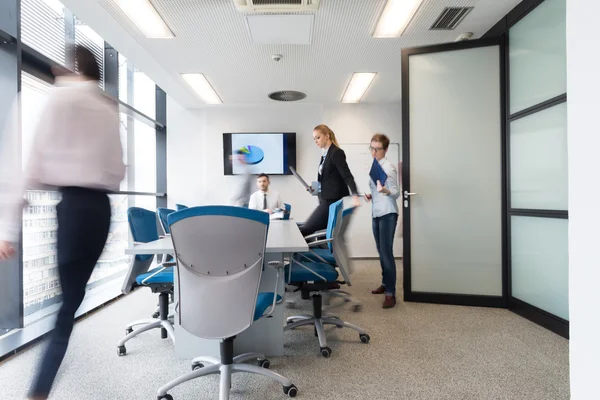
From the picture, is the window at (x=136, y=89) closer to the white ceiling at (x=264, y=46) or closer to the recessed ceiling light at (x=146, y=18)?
the white ceiling at (x=264, y=46)

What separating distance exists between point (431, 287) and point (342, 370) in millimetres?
1810

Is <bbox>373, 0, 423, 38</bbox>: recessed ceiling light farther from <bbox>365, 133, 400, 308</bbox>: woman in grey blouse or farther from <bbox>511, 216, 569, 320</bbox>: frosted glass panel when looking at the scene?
<bbox>511, 216, 569, 320</bbox>: frosted glass panel

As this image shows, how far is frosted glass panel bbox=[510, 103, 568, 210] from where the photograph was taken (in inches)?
108

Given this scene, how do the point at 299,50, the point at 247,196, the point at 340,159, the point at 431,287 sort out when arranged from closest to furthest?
the point at 340,159
the point at 431,287
the point at 299,50
the point at 247,196

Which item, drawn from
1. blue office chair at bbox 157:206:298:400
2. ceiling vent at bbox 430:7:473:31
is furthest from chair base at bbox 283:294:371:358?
ceiling vent at bbox 430:7:473:31

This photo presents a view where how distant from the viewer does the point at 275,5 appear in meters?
3.06

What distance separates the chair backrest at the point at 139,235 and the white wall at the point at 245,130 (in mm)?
3237

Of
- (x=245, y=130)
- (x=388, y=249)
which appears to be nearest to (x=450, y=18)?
(x=388, y=249)

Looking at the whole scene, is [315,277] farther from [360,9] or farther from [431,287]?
[360,9]

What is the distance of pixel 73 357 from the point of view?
7.96 feet

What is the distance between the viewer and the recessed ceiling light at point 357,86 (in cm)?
493

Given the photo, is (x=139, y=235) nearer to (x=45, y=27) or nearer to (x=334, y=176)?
(x=334, y=176)

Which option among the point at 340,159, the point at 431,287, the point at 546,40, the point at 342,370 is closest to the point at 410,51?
the point at 546,40

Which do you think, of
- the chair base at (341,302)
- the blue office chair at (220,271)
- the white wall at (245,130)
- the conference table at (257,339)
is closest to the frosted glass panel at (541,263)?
the chair base at (341,302)
